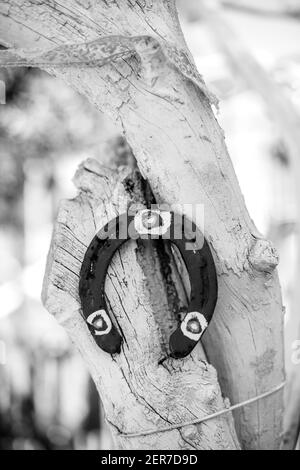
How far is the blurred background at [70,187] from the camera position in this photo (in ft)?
6.65

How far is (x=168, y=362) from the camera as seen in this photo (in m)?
0.96

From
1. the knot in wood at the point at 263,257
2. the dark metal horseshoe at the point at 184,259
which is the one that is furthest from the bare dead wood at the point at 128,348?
the knot in wood at the point at 263,257

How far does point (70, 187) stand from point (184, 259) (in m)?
1.85

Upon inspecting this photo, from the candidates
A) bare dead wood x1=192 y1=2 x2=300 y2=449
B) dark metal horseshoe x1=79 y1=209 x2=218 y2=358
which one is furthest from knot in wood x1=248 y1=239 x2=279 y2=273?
bare dead wood x1=192 y1=2 x2=300 y2=449

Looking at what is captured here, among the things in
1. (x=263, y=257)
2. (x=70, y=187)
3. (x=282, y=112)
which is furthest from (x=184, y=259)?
(x=70, y=187)

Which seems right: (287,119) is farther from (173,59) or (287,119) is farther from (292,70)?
(173,59)

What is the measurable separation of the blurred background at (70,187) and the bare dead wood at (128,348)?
39.0 inches

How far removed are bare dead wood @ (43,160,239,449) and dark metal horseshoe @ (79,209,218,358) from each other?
3cm

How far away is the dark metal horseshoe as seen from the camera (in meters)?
0.92

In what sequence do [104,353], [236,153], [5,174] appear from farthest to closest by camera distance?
[236,153], [5,174], [104,353]

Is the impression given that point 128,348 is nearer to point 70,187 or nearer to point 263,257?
point 263,257

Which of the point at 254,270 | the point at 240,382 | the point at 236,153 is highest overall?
the point at 236,153
